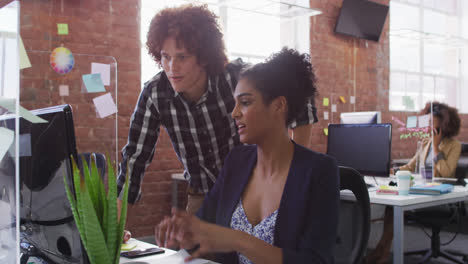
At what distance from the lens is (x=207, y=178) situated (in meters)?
1.84

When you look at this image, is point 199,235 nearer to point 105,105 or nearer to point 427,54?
point 105,105

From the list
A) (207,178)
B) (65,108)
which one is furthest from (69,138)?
(207,178)

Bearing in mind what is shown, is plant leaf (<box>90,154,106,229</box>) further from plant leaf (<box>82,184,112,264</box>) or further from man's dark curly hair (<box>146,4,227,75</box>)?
man's dark curly hair (<box>146,4,227,75</box>)

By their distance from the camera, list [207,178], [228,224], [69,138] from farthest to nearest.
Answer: [207,178] < [228,224] < [69,138]

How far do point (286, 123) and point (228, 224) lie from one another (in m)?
0.35

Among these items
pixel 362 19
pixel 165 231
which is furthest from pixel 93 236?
pixel 362 19

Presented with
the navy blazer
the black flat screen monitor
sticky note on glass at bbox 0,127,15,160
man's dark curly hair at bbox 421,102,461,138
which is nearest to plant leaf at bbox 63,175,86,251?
sticky note on glass at bbox 0,127,15,160

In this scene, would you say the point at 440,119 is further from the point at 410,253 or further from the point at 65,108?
the point at 65,108

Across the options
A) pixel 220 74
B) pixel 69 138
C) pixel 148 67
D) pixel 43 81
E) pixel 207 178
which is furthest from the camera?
pixel 148 67

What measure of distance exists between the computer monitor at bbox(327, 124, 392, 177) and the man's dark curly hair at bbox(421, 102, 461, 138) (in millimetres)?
1050

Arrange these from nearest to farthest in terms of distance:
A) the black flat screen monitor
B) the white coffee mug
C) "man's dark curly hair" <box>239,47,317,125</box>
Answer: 1. "man's dark curly hair" <box>239,47,317,125</box>
2. the white coffee mug
3. the black flat screen monitor

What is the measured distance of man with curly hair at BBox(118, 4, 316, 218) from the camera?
5.27ft

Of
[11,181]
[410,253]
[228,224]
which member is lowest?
[410,253]

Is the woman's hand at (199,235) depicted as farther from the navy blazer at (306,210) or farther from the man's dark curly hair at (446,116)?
the man's dark curly hair at (446,116)
